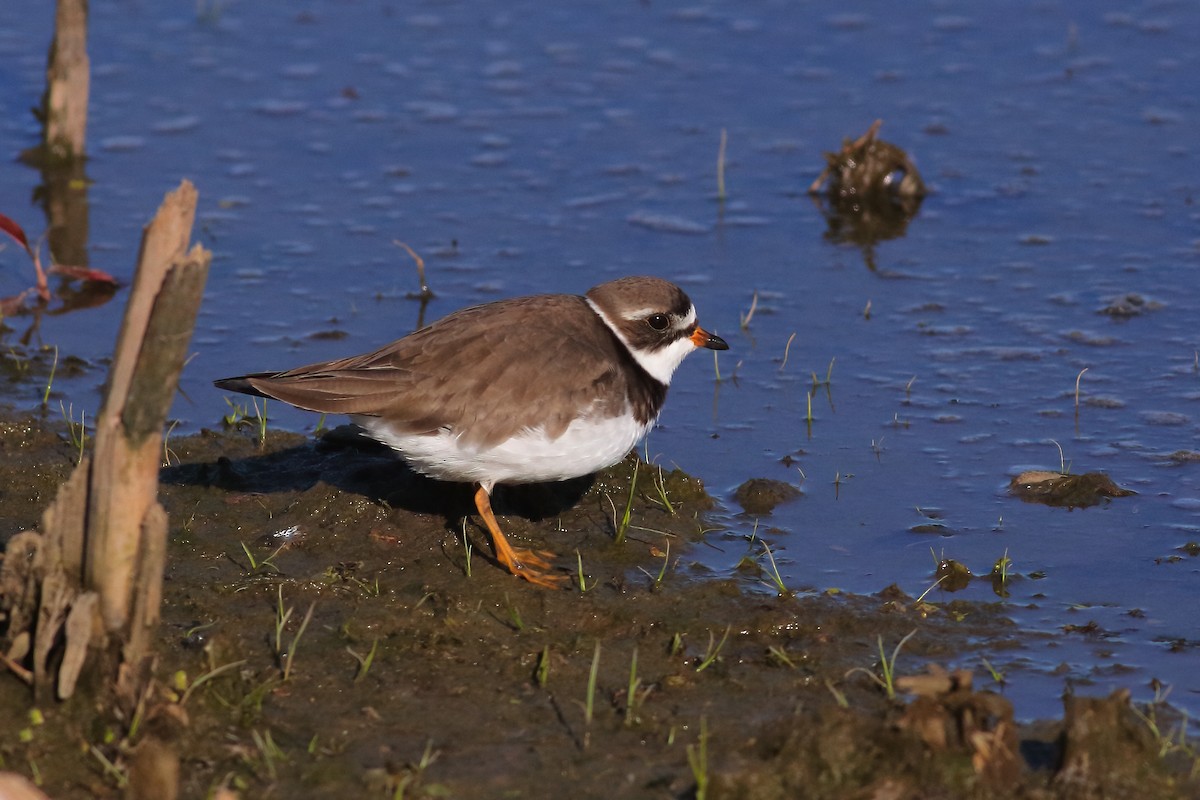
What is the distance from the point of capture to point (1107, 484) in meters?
7.23

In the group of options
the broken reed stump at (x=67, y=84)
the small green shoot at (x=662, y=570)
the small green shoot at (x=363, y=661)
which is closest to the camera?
the small green shoot at (x=363, y=661)

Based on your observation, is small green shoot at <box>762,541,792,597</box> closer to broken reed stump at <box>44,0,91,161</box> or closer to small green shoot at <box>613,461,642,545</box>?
small green shoot at <box>613,461,642,545</box>

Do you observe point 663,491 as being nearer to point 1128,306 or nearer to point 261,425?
point 261,425

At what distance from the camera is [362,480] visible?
23.3 ft

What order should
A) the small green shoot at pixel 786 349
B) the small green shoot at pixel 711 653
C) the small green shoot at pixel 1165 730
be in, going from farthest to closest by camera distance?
the small green shoot at pixel 786 349 < the small green shoot at pixel 711 653 < the small green shoot at pixel 1165 730

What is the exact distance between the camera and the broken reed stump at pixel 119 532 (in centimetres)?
468

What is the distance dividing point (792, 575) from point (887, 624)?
0.63 m

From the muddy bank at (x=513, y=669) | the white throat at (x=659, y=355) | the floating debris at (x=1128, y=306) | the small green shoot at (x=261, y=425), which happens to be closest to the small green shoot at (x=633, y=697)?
the muddy bank at (x=513, y=669)

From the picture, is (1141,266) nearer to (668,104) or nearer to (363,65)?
(668,104)

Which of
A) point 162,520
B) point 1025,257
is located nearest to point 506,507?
point 162,520

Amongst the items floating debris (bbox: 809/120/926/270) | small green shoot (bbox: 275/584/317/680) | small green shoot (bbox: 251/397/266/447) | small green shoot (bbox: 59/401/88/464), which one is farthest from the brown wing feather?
floating debris (bbox: 809/120/926/270)

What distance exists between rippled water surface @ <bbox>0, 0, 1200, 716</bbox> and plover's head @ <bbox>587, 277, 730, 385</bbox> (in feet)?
2.63

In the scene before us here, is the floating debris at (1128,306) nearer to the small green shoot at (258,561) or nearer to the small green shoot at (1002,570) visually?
the small green shoot at (1002,570)

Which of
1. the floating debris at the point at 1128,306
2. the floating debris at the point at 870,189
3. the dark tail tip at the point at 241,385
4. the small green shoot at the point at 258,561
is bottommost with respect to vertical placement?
the small green shoot at the point at 258,561
